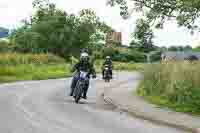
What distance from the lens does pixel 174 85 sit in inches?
803

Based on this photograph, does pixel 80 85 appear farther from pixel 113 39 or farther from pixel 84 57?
pixel 113 39

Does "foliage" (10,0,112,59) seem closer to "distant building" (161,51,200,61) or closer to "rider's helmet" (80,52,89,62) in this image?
"distant building" (161,51,200,61)

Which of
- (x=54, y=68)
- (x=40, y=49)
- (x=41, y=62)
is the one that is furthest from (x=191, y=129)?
(x=40, y=49)

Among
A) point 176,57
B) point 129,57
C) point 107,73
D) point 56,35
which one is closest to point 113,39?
point 129,57

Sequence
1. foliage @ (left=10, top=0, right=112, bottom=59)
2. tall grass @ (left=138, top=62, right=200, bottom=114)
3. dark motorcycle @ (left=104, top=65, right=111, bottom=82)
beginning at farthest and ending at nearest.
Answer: foliage @ (left=10, top=0, right=112, bottom=59), dark motorcycle @ (left=104, top=65, right=111, bottom=82), tall grass @ (left=138, top=62, right=200, bottom=114)

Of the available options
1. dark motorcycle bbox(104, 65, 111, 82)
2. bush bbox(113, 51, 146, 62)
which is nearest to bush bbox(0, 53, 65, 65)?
dark motorcycle bbox(104, 65, 111, 82)

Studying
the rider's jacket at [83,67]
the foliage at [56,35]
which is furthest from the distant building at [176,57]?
the foliage at [56,35]

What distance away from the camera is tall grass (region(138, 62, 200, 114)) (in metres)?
18.5

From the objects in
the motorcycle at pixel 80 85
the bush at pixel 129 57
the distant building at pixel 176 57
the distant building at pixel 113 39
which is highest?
the distant building at pixel 113 39

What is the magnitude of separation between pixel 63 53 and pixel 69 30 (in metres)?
3.67

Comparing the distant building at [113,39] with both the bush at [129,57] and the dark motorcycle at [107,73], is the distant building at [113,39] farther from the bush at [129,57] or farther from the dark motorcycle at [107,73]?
the dark motorcycle at [107,73]

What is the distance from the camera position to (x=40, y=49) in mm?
84562

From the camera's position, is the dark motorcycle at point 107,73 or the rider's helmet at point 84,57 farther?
the dark motorcycle at point 107,73

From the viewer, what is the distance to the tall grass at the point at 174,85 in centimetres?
1852
